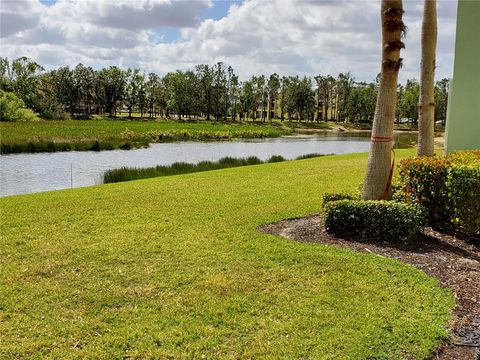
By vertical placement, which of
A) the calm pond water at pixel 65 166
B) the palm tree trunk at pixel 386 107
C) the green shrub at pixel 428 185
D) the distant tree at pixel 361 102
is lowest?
the calm pond water at pixel 65 166

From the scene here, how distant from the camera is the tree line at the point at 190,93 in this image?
72.6m

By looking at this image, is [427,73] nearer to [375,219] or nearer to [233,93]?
[375,219]

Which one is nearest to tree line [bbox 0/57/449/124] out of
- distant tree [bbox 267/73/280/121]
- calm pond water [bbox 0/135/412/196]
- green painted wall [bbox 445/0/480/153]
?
distant tree [bbox 267/73/280/121]

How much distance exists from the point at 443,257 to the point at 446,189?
4.19 ft

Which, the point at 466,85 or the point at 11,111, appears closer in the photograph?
the point at 466,85

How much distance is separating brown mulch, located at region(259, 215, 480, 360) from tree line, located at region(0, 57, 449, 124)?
207ft

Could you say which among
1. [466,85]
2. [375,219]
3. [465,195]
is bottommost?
[375,219]

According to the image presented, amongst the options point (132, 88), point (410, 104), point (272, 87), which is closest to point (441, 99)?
point (410, 104)

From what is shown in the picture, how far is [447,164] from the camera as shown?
6.66 meters

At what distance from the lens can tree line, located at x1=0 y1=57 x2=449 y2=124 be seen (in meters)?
72.6

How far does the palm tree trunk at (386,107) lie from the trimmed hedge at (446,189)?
34 cm

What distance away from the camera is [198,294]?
4707 millimetres

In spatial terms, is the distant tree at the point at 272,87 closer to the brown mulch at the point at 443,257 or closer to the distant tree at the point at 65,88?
the distant tree at the point at 65,88

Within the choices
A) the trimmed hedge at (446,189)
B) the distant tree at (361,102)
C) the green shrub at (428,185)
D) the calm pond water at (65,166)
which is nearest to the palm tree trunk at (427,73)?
the trimmed hedge at (446,189)
